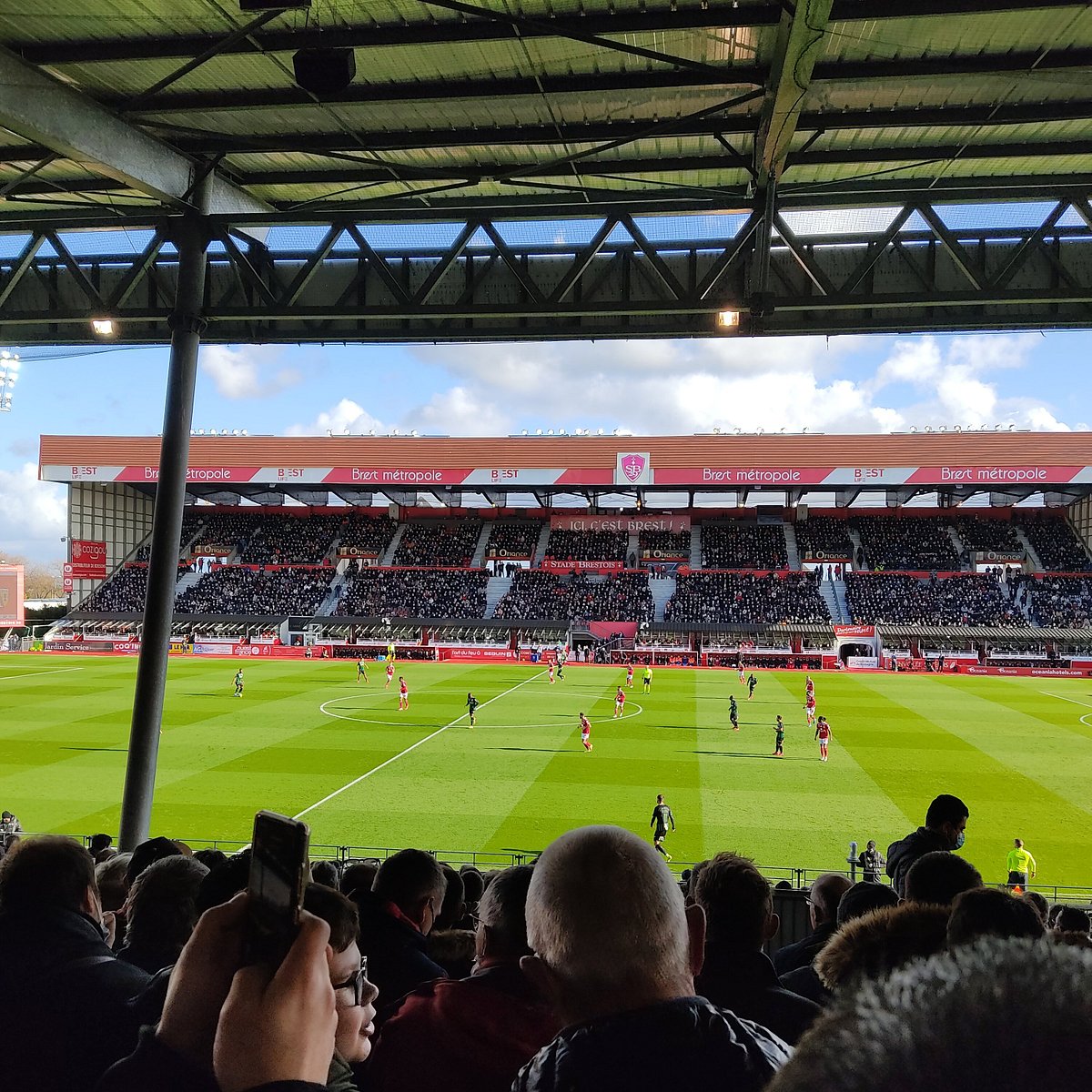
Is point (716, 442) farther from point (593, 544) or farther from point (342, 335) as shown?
point (342, 335)

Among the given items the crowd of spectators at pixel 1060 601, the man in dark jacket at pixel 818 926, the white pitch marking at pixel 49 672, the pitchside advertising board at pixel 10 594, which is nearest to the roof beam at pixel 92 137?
the man in dark jacket at pixel 818 926

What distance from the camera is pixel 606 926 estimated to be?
1694 mm

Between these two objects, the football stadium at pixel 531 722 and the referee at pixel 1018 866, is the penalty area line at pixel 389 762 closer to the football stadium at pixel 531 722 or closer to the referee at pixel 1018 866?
the football stadium at pixel 531 722

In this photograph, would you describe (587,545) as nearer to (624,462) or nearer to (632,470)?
(632,470)

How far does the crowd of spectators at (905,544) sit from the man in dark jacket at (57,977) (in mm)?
61701

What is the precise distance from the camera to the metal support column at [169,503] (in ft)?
32.1

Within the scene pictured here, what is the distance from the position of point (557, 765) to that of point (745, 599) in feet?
121

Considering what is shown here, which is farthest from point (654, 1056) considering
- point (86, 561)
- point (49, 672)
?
point (86, 561)

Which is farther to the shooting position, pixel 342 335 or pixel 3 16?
pixel 342 335

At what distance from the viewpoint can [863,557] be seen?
6041cm

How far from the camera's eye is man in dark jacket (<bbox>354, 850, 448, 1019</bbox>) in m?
3.81

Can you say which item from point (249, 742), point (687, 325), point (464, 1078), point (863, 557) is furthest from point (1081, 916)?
point (863, 557)

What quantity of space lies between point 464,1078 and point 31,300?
1197cm

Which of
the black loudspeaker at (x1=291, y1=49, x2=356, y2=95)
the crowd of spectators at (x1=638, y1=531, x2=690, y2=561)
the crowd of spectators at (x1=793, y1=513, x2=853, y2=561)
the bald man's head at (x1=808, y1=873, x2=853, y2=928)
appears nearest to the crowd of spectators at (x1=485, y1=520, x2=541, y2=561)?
the crowd of spectators at (x1=638, y1=531, x2=690, y2=561)
